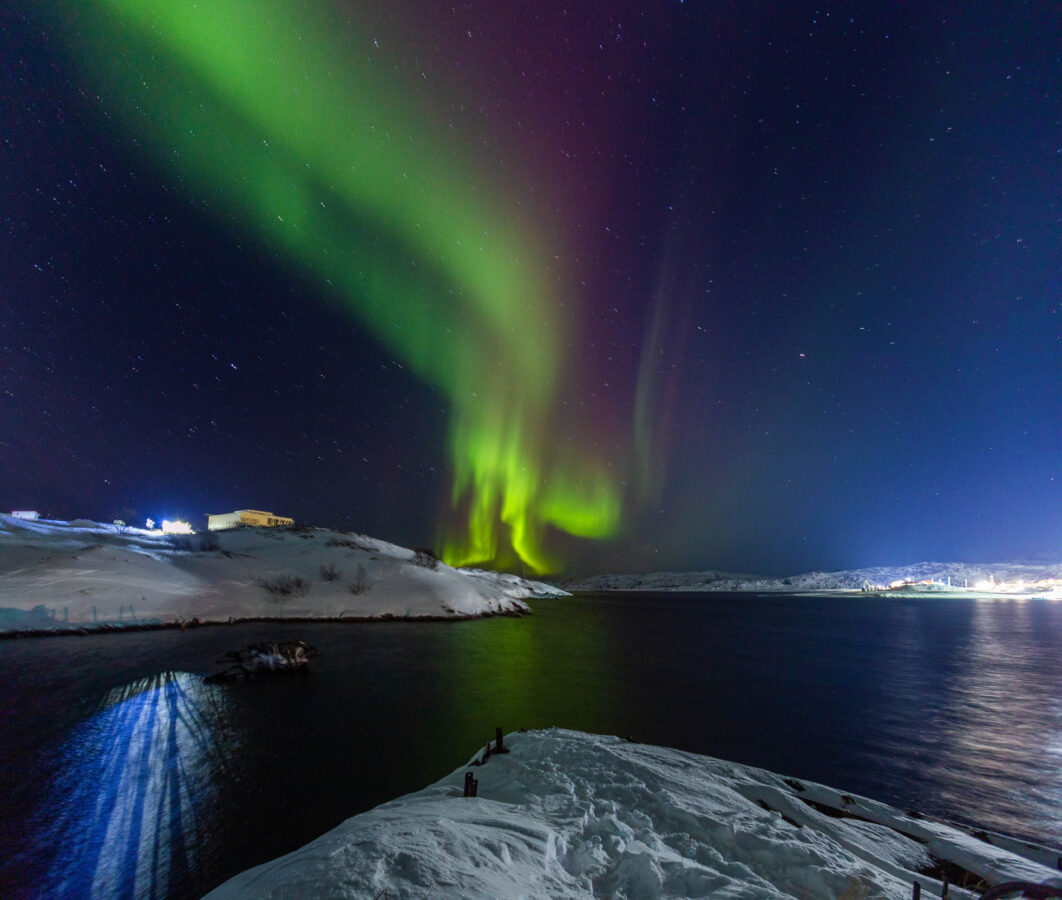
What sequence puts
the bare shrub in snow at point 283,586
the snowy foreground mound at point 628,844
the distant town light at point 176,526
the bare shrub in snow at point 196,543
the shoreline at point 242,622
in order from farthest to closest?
the distant town light at point 176,526 → the bare shrub in snow at point 196,543 → the bare shrub in snow at point 283,586 → the shoreline at point 242,622 → the snowy foreground mound at point 628,844

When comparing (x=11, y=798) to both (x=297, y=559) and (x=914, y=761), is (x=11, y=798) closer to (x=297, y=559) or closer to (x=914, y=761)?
(x=914, y=761)

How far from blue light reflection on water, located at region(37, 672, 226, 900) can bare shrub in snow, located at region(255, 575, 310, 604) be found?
185 feet

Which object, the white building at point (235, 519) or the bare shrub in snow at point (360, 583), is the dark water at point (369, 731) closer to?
the bare shrub in snow at point (360, 583)

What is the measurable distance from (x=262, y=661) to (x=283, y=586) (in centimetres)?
5058

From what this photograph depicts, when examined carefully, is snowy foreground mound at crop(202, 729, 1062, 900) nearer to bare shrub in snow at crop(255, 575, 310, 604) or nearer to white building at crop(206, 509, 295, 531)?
bare shrub in snow at crop(255, 575, 310, 604)

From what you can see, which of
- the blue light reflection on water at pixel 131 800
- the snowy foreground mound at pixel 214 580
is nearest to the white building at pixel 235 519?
the snowy foreground mound at pixel 214 580

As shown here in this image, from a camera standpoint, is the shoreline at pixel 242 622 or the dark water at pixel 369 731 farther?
the shoreline at pixel 242 622

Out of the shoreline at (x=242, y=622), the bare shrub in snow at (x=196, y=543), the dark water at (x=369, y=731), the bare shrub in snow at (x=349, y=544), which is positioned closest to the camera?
the dark water at (x=369, y=731)

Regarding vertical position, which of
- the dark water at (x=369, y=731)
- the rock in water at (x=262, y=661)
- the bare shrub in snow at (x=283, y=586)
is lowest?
the dark water at (x=369, y=731)

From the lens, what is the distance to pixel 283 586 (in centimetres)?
7912

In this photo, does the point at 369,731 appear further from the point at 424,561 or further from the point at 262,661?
the point at 424,561

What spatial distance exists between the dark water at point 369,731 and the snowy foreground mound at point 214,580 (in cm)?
947

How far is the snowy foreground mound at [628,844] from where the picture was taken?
24.1 feet

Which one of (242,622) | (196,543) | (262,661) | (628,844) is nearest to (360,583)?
(242,622)
